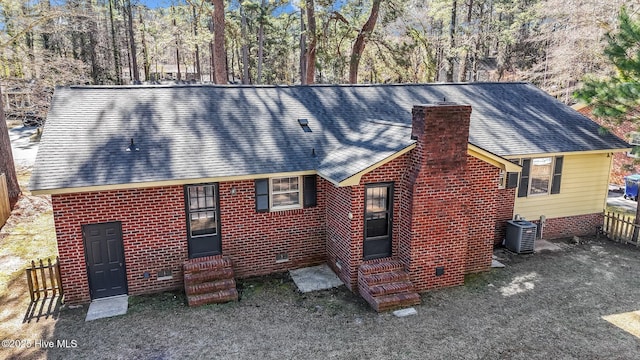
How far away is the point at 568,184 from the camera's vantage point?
13.2m

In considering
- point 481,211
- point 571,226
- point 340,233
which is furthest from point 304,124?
point 571,226

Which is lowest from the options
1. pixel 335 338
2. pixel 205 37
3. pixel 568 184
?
pixel 335 338

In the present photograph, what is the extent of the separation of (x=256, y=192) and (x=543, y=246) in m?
8.89

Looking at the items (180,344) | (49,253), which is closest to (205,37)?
(49,253)

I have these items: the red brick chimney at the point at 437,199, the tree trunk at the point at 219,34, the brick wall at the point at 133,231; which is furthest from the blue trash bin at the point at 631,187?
the tree trunk at the point at 219,34

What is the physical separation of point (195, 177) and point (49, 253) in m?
5.90

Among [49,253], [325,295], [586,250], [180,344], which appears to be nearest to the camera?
[180,344]

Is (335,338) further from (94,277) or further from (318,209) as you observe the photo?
(94,277)

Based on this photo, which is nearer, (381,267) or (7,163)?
(381,267)

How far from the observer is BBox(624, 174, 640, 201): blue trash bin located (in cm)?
1768

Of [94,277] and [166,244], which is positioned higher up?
[166,244]

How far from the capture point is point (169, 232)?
31.8 ft

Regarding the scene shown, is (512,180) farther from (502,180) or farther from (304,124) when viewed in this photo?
(304,124)

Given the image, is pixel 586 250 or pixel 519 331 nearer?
pixel 519 331
